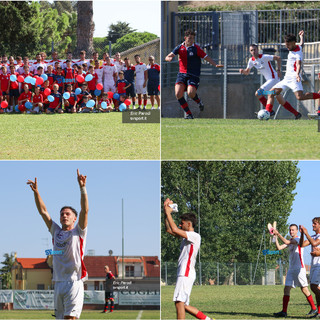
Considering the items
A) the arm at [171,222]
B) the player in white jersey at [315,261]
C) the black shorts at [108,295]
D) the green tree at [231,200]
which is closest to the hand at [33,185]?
the arm at [171,222]

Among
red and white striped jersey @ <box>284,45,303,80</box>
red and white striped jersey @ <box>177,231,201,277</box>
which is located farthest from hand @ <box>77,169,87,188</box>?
red and white striped jersey @ <box>284,45,303,80</box>

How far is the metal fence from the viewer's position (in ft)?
94.9

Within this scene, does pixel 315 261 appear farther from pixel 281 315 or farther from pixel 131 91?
pixel 131 91

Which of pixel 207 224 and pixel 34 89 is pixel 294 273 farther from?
pixel 207 224

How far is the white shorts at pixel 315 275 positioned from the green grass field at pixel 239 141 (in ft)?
6.90

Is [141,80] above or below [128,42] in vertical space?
below

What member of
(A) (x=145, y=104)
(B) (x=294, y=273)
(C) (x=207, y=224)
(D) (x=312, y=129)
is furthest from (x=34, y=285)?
(B) (x=294, y=273)

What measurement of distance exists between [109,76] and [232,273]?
12.8 metres

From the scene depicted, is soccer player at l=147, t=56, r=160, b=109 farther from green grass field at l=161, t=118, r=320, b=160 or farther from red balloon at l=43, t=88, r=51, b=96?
green grass field at l=161, t=118, r=320, b=160

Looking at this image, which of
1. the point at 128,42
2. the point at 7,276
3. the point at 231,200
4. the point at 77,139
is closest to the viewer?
the point at 77,139

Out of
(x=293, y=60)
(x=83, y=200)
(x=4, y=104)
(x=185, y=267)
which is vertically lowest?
(x=185, y=267)

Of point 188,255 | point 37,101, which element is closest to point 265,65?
point 37,101

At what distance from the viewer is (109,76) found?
2148cm

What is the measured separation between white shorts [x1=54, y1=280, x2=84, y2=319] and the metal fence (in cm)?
2147
